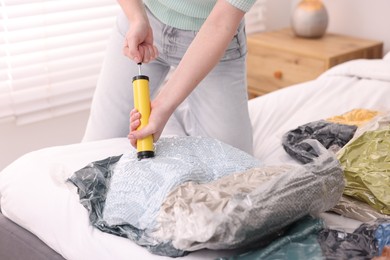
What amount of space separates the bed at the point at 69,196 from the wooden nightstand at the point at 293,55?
28.7 inches

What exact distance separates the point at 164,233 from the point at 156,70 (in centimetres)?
80

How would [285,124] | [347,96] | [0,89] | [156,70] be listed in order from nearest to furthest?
[156,70] → [285,124] → [347,96] → [0,89]

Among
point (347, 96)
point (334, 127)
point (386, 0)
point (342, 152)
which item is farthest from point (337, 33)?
point (342, 152)

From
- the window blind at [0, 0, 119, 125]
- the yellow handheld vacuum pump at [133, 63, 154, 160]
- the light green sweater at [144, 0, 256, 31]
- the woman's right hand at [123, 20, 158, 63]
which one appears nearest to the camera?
the yellow handheld vacuum pump at [133, 63, 154, 160]

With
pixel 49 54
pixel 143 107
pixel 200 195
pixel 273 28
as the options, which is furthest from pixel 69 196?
pixel 273 28

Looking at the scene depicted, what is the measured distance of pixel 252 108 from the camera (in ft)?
8.21

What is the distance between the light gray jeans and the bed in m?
0.11

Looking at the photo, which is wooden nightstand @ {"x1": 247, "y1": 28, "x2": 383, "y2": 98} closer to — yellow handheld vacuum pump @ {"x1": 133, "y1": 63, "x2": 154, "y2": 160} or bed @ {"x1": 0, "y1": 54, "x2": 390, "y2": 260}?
bed @ {"x1": 0, "y1": 54, "x2": 390, "y2": 260}

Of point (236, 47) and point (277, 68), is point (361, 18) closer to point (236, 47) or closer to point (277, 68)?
point (277, 68)

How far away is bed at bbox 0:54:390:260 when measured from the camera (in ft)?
5.23

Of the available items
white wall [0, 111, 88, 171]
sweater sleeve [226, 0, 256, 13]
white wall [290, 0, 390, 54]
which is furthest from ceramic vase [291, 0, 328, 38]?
sweater sleeve [226, 0, 256, 13]

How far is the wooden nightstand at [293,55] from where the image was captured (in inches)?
126

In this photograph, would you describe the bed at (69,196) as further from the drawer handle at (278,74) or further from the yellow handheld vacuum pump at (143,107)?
the drawer handle at (278,74)

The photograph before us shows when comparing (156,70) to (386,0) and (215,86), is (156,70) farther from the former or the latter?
(386,0)
